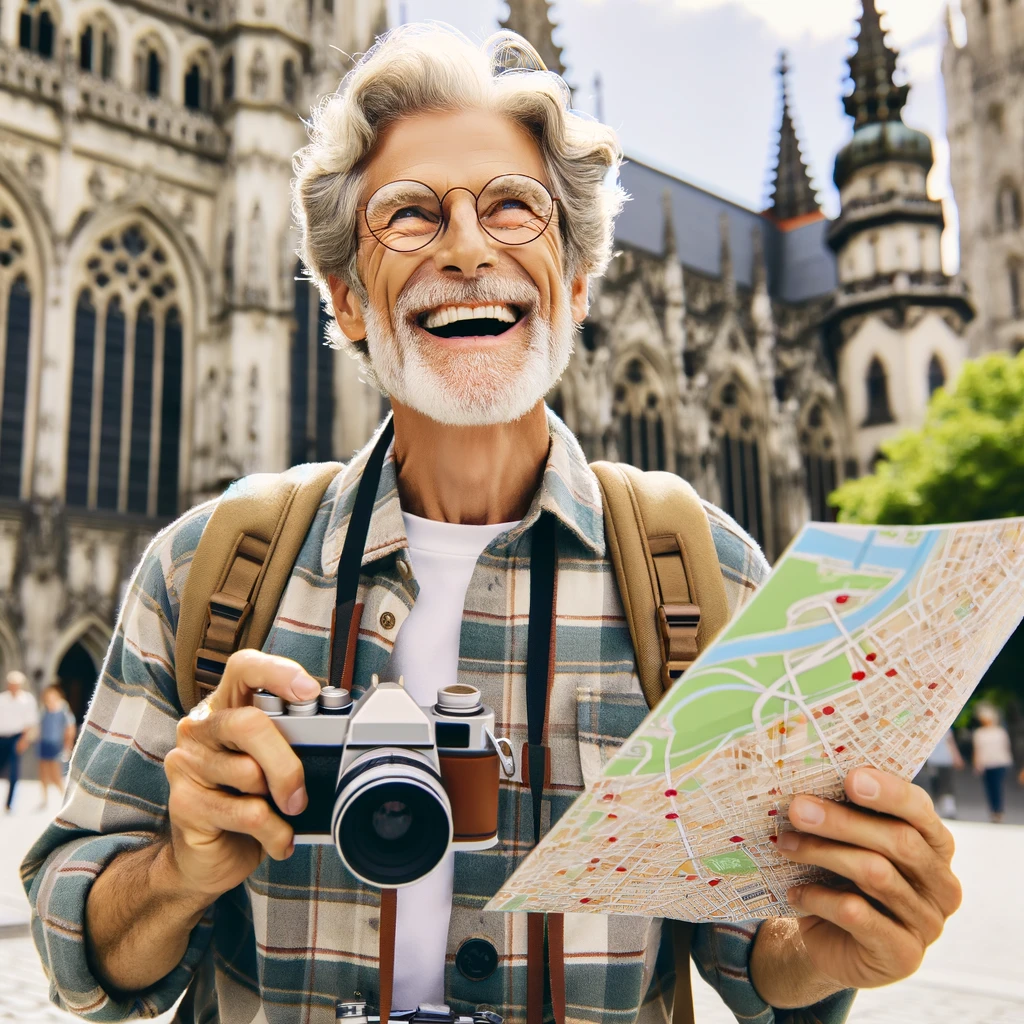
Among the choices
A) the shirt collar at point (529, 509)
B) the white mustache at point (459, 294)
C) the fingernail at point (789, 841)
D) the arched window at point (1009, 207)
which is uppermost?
the arched window at point (1009, 207)

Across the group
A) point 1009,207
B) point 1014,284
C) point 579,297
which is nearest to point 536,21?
point 1009,207

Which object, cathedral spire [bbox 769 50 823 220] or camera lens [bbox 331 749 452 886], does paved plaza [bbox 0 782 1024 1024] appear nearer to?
camera lens [bbox 331 749 452 886]

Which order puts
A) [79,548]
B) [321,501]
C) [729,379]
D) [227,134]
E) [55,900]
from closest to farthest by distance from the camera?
[55,900] < [321,501] < [79,548] < [227,134] < [729,379]

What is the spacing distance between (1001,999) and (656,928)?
3.53 meters

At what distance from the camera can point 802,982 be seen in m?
1.25

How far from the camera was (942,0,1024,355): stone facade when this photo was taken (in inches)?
1292

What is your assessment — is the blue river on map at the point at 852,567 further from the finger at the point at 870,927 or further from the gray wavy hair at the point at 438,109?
the gray wavy hair at the point at 438,109

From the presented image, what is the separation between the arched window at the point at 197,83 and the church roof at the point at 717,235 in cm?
1317

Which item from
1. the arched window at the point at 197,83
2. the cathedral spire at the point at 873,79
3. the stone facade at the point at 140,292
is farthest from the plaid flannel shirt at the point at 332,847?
the cathedral spire at the point at 873,79

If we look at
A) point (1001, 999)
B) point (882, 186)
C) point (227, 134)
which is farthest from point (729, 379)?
point (1001, 999)

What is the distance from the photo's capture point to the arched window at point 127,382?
16719mm

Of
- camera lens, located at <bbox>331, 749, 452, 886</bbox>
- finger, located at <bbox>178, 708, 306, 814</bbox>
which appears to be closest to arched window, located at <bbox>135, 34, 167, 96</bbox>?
finger, located at <bbox>178, 708, 306, 814</bbox>

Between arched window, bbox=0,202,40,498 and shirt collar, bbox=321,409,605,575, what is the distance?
1595cm

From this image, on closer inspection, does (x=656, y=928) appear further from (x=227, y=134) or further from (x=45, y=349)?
(x=227, y=134)
